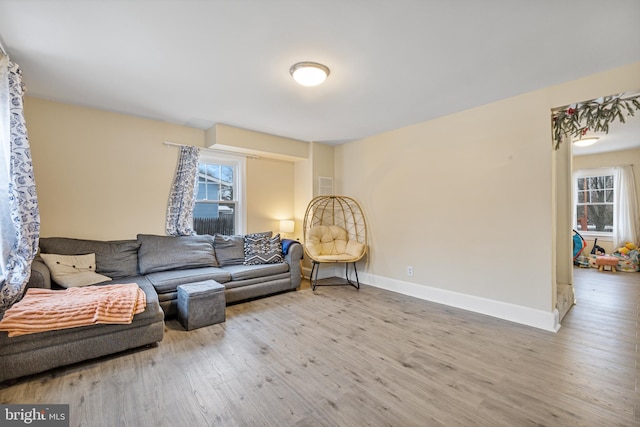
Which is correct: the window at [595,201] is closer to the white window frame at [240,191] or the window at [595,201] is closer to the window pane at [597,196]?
the window pane at [597,196]

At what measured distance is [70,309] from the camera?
6.57 feet

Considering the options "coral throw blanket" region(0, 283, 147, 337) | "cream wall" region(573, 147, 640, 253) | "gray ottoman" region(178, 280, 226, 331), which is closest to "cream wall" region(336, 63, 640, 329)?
"gray ottoman" region(178, 280, 226, 331)

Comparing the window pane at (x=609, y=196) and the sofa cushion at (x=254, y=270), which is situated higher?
the window pane at (x=609, y=196)

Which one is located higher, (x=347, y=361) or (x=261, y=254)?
(x=261, y=254)

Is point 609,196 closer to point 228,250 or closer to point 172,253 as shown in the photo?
point 228,250

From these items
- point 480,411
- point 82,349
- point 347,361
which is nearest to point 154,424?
point 82,349

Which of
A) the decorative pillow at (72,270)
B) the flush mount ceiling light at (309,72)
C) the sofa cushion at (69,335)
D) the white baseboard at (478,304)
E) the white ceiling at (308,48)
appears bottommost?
the white baseboard at (478,304)

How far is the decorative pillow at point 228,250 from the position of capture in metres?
3.79

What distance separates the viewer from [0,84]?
2.05m

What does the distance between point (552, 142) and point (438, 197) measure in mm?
1242

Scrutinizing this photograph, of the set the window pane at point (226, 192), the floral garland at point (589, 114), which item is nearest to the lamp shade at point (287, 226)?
the window pane at point (226, 192)

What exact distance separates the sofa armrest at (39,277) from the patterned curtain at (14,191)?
0.54 ft

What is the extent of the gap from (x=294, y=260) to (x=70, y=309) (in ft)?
8.17

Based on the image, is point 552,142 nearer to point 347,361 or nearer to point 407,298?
point 407,298
